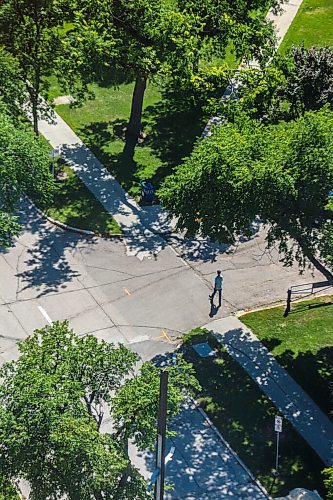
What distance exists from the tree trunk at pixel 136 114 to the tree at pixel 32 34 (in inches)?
152

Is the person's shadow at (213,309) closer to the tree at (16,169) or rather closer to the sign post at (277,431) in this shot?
the sign post at (277,431)

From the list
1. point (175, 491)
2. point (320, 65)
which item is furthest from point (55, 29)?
point (175, 491)

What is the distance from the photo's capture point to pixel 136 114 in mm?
35156

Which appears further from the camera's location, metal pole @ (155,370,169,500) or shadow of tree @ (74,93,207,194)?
shadow of tree @ (74,93,207,194)

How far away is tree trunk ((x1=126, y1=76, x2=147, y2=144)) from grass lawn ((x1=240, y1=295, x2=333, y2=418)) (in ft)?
36.5

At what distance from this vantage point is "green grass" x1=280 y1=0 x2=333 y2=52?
44.4 metres

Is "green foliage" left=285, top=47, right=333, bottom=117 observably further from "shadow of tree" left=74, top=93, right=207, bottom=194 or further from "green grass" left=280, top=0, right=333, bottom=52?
"green grass" left=280, top=0, right=333, bottom=52

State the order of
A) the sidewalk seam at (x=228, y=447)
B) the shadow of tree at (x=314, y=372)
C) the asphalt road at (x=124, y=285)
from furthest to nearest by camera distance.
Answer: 1. the asphalt road at (x=124, y=285)
2. the shadow of tree at (x=314, y=372)
3. the sidewalk seam at (x=228, y=447)

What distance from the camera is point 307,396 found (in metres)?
24.3

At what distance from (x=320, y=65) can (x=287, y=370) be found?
35.6ft

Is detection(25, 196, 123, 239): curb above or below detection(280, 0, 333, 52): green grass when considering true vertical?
below

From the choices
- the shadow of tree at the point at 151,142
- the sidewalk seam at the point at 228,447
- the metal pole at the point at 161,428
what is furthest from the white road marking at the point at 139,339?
the metal pole at the point at 161,428

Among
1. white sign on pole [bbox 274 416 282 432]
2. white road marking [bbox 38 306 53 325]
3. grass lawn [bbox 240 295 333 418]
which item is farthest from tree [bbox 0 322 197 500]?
white road marking [bbox 38 306 53 325]

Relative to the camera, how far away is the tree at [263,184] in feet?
74.9
